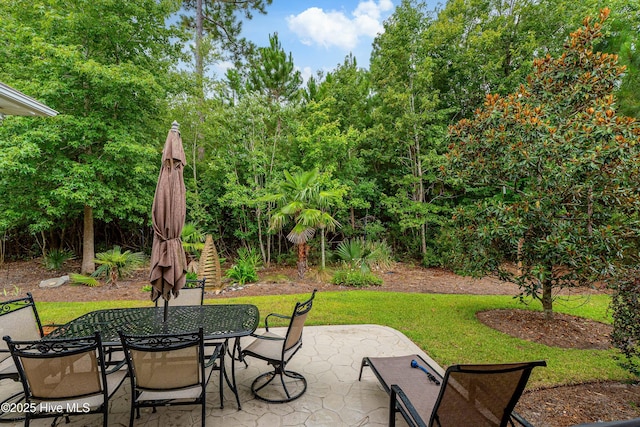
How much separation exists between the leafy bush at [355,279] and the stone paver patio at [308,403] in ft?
12.3

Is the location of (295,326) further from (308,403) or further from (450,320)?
(450,320)

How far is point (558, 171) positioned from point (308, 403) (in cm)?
411

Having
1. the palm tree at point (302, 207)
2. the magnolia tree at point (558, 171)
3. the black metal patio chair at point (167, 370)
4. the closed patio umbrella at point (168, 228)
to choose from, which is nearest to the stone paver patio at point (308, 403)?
the black metal patio chair at point (167, 370)

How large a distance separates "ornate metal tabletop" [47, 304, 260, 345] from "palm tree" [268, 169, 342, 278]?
14.2 ft

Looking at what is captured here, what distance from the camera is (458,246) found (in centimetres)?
517

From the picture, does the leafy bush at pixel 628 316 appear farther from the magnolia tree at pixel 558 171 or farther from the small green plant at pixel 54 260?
the small green plant at pixel 54 260

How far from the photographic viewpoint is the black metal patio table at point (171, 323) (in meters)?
2.67

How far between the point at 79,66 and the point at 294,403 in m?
8.10

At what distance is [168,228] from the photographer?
2.86 meters

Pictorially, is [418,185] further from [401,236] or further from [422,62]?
[422,62]

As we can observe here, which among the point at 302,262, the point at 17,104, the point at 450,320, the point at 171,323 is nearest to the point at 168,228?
the point at 171,323

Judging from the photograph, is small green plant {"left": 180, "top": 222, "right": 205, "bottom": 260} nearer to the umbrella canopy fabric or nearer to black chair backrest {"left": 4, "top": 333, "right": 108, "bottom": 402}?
the umbrella canopy fabric

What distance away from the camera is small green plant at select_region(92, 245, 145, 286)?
7844 millimetres

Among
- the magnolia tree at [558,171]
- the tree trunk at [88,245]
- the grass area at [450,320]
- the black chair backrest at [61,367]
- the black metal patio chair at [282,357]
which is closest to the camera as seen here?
the black chair backrest at [61,367]
